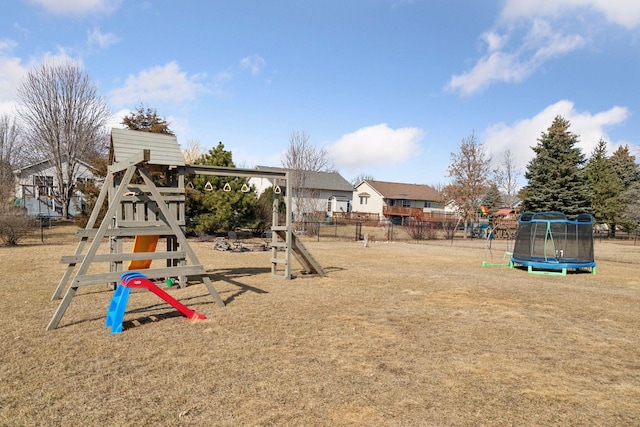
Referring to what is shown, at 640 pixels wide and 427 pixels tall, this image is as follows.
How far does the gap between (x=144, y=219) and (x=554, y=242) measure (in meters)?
14.1

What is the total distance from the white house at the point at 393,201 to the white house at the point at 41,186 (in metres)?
33.9

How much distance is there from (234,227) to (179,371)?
65.3 feet

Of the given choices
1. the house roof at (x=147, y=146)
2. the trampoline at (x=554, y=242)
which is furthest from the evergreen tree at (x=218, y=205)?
the trampoline at (x=554, y=242)

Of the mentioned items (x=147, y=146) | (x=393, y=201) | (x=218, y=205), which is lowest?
(x=218, y=205)

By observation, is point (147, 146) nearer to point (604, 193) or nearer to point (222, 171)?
point (222, 171)

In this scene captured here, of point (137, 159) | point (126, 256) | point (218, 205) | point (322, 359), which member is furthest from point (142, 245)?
point (218, 205)

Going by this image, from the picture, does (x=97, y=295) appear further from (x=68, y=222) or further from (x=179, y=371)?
(x=68, y=222)

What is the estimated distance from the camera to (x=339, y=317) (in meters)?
7.08

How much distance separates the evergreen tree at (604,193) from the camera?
39594 millimetres

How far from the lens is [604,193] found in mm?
40500

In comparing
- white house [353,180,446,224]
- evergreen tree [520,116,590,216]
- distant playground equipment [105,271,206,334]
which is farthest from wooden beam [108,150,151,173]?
white house [353,180,446,224]

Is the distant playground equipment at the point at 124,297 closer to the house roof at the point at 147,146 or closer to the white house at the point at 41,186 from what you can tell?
the house roof at the point at 147,146

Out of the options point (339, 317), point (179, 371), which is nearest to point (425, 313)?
point (339, 317)

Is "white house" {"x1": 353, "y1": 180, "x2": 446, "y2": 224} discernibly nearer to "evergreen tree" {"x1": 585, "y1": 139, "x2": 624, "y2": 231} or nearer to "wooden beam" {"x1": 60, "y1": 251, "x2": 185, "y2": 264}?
"evergreen tree" {"x1": 585, "y1": 139, "x2": 624, "y2": 231}
